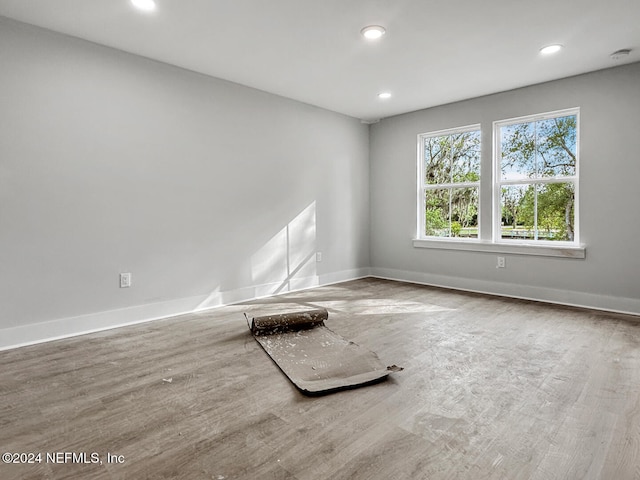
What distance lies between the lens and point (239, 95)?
4195mm

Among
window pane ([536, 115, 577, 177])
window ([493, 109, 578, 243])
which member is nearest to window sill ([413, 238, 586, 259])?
window ([493, 109, 578, 243])

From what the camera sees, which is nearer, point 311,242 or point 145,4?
point 145,4

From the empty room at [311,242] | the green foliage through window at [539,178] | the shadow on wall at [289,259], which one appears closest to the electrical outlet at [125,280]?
the empty room at [311,242]

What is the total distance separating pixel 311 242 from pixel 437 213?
6.07 feet

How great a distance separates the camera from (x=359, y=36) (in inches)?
121

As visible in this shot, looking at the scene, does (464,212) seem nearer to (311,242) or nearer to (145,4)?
(311,242)

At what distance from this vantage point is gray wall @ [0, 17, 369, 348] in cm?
286

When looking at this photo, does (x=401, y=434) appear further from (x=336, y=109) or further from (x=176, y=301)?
(x=336, y=109)

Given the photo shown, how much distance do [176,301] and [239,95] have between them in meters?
2.36

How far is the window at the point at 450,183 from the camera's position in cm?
489

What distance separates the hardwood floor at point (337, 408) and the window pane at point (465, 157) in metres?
2.34

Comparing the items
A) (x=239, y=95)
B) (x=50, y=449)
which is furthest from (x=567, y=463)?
(x=239, y=95)

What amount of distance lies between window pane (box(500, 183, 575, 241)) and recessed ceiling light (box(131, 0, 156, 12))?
4117 mm

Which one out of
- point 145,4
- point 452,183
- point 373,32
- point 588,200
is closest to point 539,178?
point 588,200
